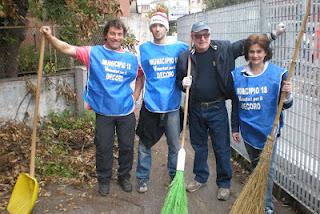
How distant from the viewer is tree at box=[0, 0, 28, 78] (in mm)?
6789

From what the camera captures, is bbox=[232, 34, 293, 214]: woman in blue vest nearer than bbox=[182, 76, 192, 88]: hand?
Yes

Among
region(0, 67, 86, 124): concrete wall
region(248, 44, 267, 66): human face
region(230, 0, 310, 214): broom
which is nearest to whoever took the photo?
region(230, 0, 310, 214): broom

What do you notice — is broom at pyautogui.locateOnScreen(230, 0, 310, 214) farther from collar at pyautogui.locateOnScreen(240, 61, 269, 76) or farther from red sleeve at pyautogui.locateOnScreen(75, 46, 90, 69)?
red sleeve at pyautogui.locateOnScreen(75, 46, 90, 69)

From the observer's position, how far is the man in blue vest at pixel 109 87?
4227mm

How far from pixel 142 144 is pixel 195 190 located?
81 centimetres

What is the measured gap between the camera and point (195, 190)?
466 cm

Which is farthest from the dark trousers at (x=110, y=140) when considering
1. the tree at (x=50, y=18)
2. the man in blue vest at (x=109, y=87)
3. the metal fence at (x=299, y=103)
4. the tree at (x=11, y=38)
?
the tree at (x=11, y=38)

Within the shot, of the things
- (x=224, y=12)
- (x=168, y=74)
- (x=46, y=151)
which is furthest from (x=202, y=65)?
(x=46, y=151)

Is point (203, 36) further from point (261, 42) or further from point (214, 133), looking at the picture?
point (214, 133)

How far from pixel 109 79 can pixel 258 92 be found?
1553mm

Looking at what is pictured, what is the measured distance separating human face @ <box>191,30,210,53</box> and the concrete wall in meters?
3.37

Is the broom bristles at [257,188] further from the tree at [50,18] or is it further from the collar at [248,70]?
the tree at [50,18]

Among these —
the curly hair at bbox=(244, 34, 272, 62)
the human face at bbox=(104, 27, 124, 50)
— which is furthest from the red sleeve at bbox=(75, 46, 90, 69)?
the curly hair at bbox=(244, 34, 272, 62)

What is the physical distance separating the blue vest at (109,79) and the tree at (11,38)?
2985mm
